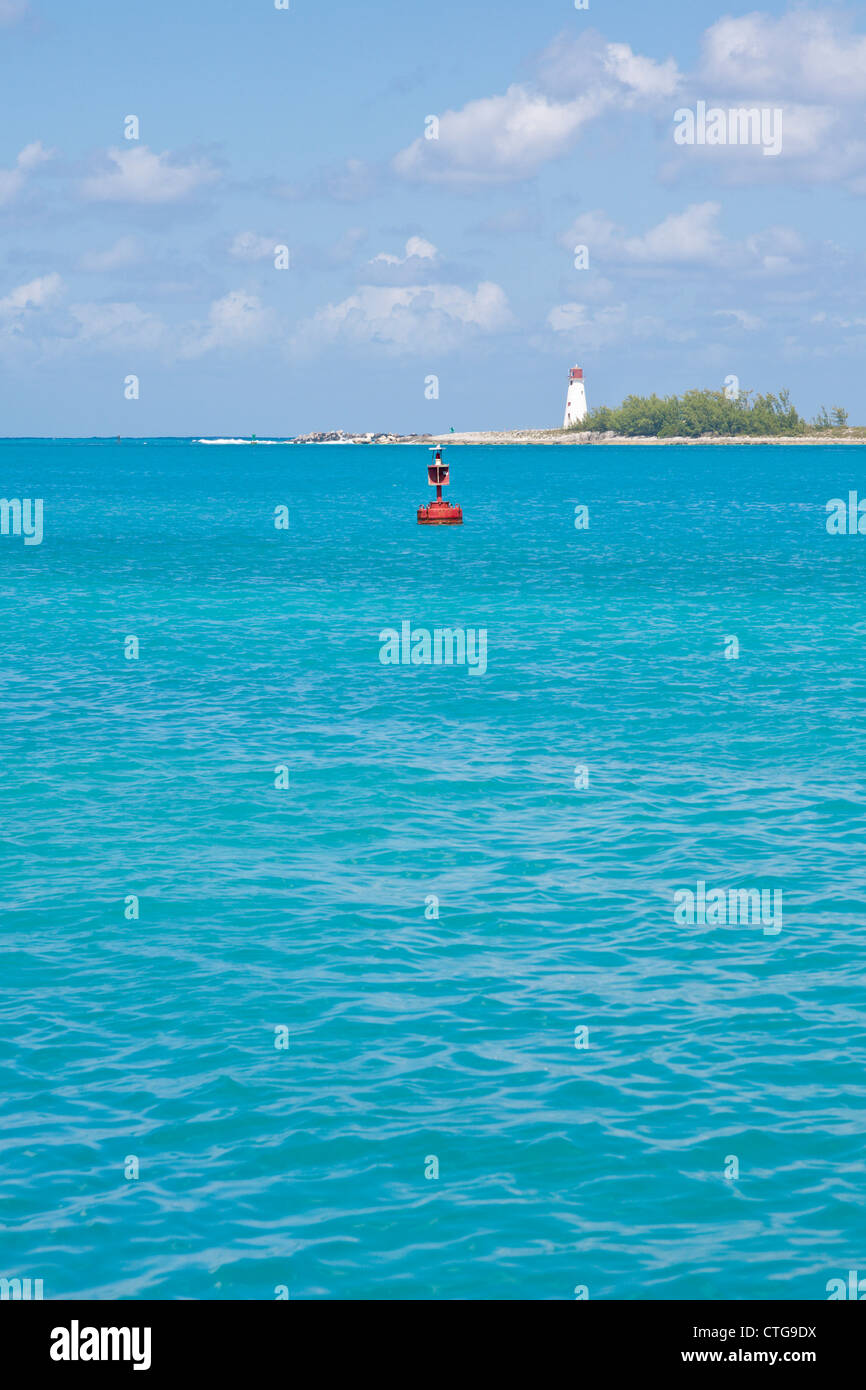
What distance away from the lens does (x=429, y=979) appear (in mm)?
19281

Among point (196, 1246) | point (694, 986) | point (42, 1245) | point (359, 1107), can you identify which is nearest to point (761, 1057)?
point (694, 986)

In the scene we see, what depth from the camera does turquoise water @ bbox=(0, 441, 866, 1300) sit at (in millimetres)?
Answer: 13484

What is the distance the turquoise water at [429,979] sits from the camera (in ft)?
44.2

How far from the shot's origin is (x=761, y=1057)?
16938 mm

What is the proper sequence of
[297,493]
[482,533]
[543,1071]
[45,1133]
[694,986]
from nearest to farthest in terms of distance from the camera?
1. [45,1133]
2. [543,1071]
3. [694,986]
4. [482,533]
5. [297,493]

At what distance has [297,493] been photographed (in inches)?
7096

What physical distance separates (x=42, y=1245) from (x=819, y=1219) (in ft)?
24.0

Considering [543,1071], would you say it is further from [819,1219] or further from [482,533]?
[482,533]

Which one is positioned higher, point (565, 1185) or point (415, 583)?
point (415, 583)
